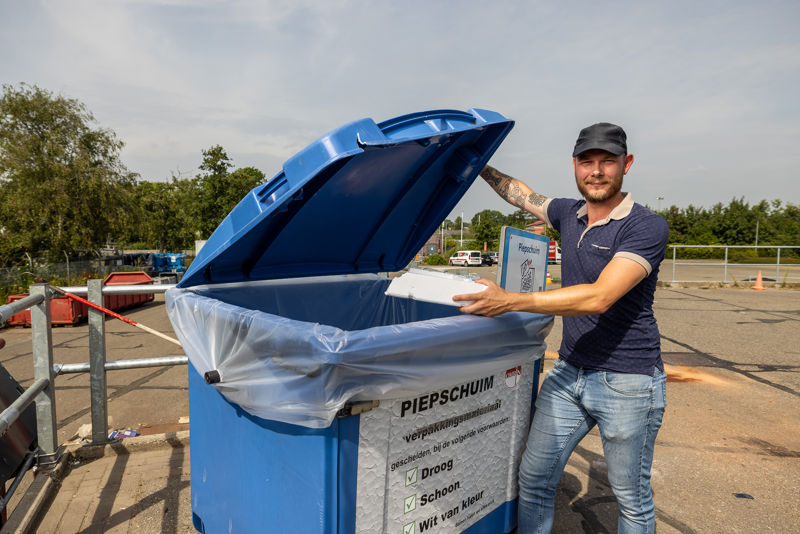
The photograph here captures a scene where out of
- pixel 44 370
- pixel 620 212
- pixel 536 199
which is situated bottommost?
pixel 44 370

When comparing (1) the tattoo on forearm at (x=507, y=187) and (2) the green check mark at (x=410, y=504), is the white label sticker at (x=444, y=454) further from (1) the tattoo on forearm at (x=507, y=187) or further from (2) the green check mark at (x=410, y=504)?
(1) the tattoo on forearm at (x=507, y=187)

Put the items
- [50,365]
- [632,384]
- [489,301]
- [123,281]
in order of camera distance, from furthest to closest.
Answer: [123,281]
[50,365]
[632,384]
[489,301]

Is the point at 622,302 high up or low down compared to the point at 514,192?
down

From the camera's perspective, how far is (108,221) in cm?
1908

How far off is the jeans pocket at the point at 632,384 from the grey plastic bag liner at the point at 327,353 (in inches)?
11.6

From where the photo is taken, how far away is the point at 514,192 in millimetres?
2270

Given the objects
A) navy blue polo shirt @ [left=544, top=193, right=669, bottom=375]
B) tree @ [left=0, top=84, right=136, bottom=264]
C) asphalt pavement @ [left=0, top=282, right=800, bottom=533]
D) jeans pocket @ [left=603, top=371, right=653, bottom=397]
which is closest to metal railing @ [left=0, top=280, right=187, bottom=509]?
asphalt pavement @ [left=0, top=282, right=800, bottom=533]

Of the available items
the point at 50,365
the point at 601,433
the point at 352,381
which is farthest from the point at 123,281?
the point at 601,433

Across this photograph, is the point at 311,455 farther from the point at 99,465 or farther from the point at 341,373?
the point at 99,465

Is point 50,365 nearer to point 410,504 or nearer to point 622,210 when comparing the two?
point 410,504

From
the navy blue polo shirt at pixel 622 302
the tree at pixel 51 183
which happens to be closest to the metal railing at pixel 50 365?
the navy blue polo shirt at pixel 622 302

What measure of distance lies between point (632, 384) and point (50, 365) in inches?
113

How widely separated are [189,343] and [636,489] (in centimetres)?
178

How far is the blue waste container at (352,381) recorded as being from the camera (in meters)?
1.23
